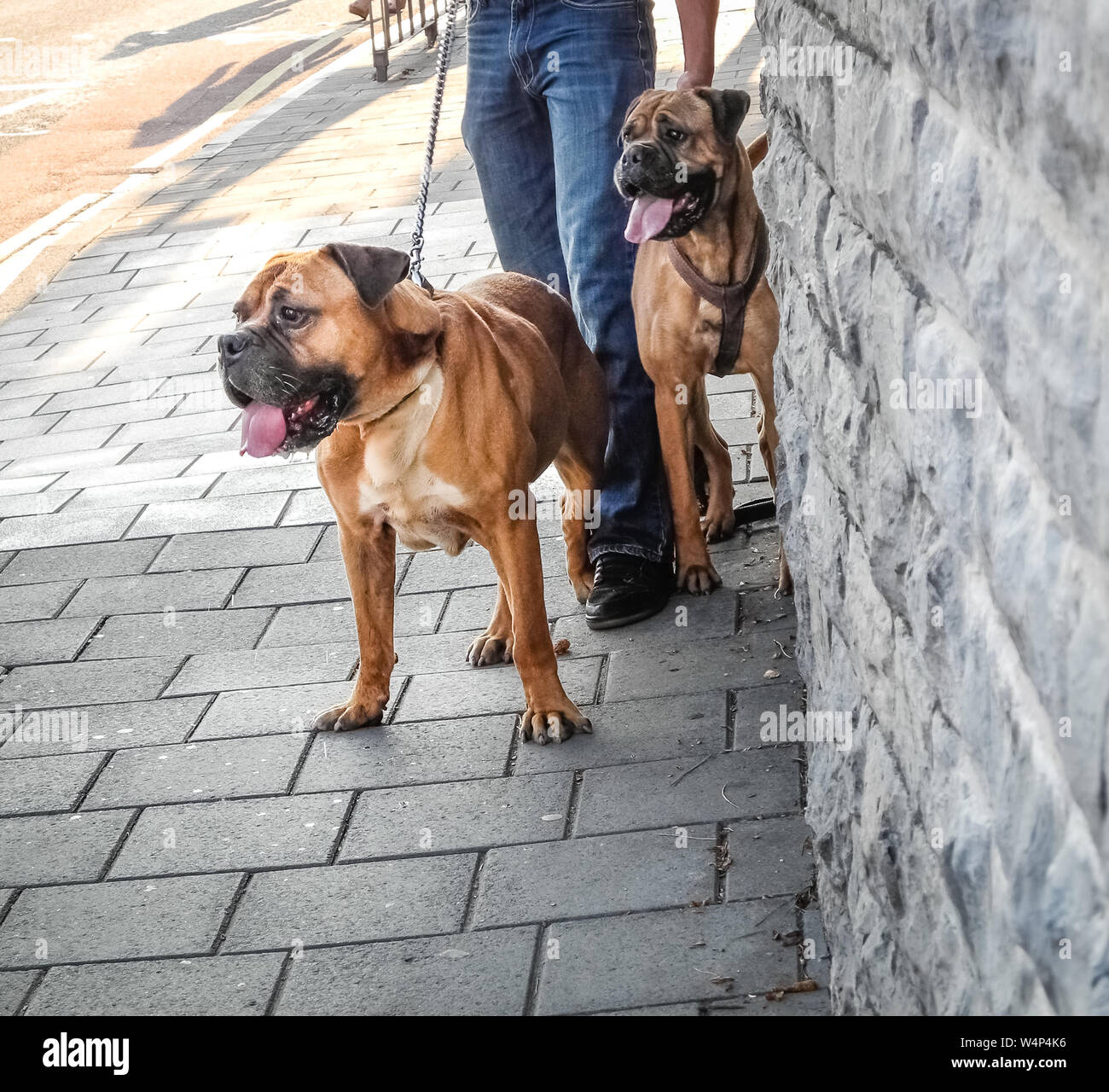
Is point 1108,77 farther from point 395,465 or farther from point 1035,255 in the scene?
point 395,465

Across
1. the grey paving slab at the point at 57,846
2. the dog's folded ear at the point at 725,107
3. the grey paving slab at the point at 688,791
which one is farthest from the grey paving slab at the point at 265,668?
the dog's folded ear at the point at 725,107

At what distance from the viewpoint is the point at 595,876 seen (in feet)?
10.2

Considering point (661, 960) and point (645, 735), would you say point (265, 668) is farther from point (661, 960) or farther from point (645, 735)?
point (661, 960)

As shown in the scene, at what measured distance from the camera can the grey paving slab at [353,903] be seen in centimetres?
304

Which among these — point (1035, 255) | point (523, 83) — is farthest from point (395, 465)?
point (1035, 255)

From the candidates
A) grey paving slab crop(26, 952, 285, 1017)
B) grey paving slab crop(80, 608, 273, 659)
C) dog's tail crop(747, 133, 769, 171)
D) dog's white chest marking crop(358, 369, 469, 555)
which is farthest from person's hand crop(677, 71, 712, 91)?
grey paving slab crop(26, 952, 285, 1017)

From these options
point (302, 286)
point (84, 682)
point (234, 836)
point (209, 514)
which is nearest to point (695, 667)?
point (234, 836)

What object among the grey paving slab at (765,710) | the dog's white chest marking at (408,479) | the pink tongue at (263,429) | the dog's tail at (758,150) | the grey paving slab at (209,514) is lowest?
the grey paving slab at (209,514)

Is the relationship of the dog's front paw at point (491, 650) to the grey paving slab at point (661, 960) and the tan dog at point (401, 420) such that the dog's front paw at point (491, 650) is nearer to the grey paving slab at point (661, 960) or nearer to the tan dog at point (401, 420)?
the tan dog at point (401, 420)

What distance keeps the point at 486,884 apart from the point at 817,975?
79 cm

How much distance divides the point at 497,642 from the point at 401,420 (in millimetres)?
870

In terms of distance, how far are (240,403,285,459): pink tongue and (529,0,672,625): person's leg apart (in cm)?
125

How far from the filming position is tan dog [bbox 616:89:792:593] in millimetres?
4148

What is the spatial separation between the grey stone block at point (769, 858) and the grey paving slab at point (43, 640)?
2406mm
